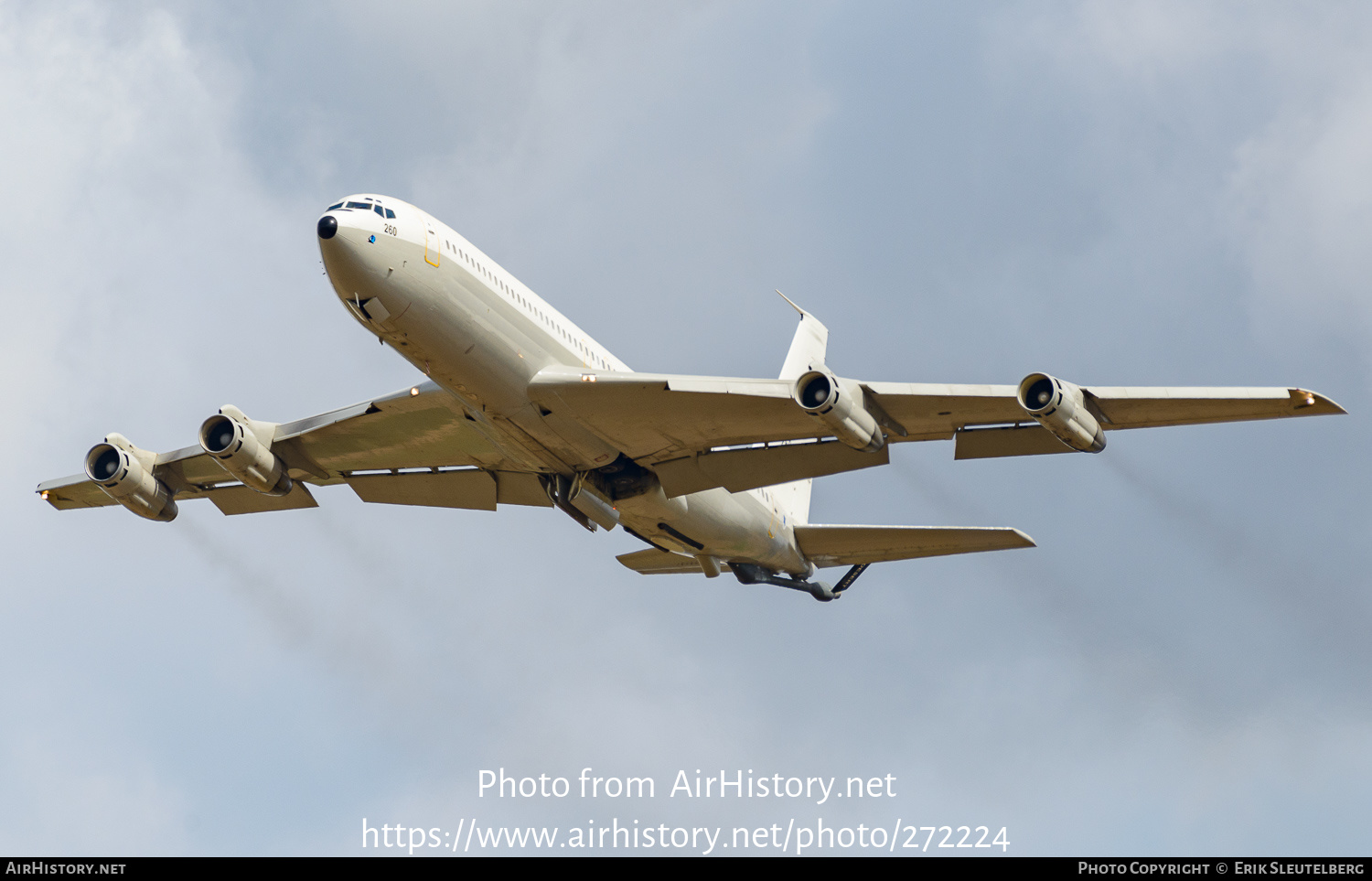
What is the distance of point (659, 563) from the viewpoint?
49.1 metres

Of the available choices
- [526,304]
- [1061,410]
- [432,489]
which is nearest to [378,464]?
[432,489]

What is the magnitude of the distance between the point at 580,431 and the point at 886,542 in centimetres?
1326

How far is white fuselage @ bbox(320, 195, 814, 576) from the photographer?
110 feet

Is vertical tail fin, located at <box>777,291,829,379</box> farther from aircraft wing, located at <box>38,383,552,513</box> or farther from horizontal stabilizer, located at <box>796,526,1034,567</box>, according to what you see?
aircraft wing, located at <box>38,383,552,513</box>

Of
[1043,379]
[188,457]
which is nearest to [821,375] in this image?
[1043,379]

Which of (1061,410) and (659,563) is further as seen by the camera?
(659,563)

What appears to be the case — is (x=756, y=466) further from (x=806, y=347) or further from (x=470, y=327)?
(x=806, y=347)

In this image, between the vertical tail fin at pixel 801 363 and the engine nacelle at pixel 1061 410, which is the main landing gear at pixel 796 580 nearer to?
the vertical tail fin at pixel 801 363

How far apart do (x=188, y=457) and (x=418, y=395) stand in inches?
358

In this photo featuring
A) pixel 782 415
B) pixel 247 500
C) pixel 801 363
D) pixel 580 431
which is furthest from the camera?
pixel 801 363

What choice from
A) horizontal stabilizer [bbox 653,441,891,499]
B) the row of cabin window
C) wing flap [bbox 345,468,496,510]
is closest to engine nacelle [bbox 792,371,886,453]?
horizontal stabilizer [bbox 653,441,891,499]

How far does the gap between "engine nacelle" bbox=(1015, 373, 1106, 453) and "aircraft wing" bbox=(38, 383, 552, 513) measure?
14.9 meters

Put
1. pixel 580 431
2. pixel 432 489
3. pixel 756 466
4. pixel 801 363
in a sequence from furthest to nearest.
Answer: pixel 801 363 → pixel 432 489 → pixel 756 466 → pixel 580 431

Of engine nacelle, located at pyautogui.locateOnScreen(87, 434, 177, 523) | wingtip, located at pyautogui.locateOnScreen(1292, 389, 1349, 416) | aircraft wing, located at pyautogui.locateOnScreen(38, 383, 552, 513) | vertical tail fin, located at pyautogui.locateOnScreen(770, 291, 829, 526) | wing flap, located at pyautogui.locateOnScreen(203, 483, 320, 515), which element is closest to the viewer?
wingtip, located at pyautogui.locateOnScreen(1292, 389, 1349, 416)
